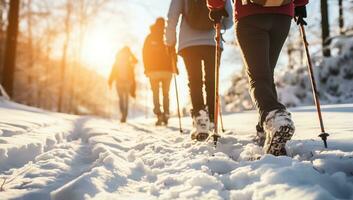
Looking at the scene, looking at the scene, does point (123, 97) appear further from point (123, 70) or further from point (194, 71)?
point (194, 71)

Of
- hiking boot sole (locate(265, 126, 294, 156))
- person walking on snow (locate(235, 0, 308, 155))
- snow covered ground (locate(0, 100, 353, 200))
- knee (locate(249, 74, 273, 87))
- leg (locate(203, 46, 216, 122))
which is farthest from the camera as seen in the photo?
leg (locate(203, 46, 216, 122))

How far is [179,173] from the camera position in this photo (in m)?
2.78

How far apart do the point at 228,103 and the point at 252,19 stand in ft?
61.2

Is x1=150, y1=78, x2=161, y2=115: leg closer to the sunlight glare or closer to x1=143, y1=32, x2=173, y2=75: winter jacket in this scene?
x1=143, y1=32, x2=173, y2=75: winter jacket

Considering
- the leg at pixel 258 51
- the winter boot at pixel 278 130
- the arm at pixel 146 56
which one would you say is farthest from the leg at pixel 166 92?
the winter boot at pixel 278 130

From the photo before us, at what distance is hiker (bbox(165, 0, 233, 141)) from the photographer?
15.5ft

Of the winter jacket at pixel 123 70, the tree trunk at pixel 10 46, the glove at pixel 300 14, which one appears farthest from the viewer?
the tree trunk at pixel 10 46

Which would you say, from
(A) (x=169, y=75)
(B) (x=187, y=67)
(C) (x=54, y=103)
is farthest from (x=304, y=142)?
(C) (x=54, y=103)

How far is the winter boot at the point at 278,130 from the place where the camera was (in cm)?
284

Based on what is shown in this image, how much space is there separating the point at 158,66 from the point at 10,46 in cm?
964

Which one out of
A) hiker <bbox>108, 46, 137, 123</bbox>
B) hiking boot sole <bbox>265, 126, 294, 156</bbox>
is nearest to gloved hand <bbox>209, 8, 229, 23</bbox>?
hiking boot sole <bbox>265, 126, 294, 156</bbox>

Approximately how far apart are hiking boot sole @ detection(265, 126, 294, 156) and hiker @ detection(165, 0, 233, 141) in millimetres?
1807

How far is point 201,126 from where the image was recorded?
445cm

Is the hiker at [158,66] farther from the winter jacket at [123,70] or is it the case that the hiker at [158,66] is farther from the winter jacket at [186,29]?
the winter jacket at [186,29]
